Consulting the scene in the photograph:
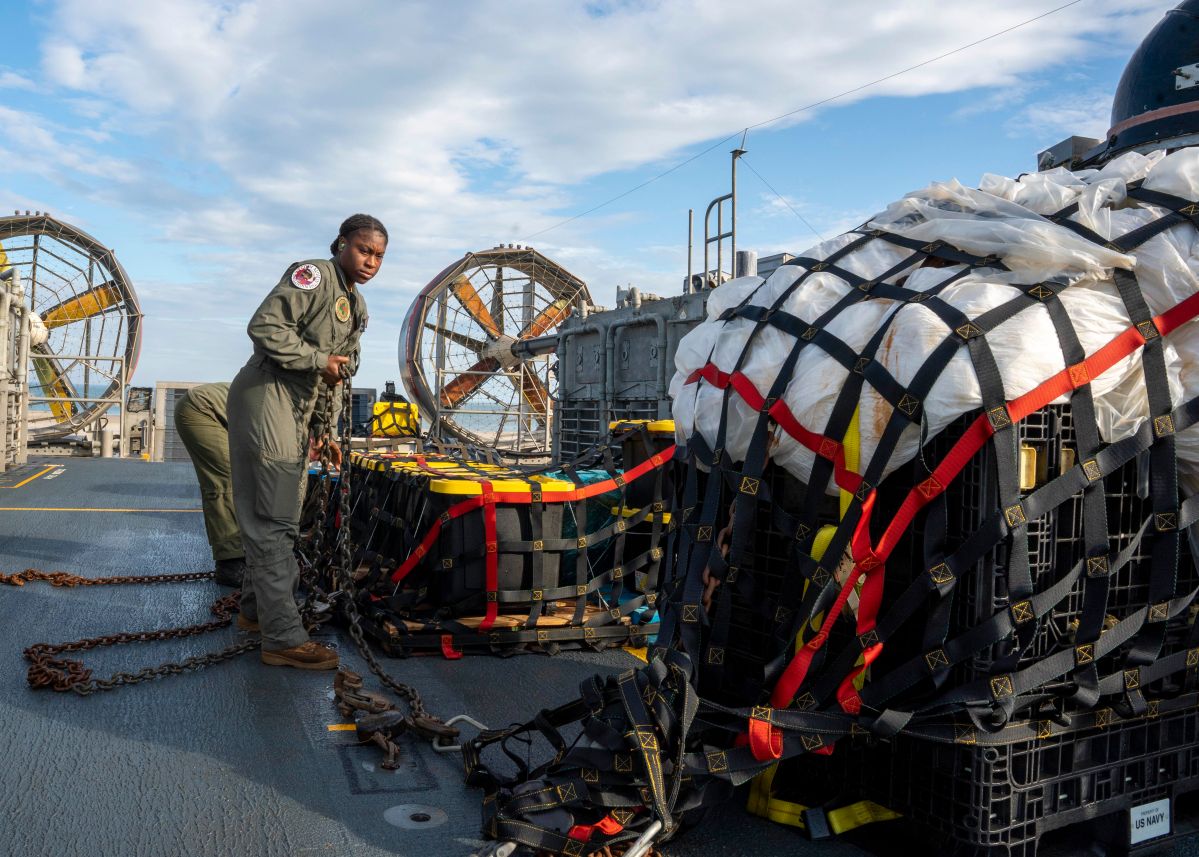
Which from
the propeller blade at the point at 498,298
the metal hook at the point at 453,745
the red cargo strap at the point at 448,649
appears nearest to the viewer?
the metal hook at the point at 453,745

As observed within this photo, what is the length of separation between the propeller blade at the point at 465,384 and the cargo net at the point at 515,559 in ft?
59.4

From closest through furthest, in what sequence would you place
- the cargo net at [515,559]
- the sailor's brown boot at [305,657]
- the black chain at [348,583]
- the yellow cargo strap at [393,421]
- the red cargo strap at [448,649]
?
1. the black chain at [348,583]
2. the sailor's brown boot at [305,657]
3. the red cargo strap at [448,649]
4. the cargo net at [515,559]
5. the yellow cargo strap at [393,421]

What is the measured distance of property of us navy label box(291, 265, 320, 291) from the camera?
13.4 ft

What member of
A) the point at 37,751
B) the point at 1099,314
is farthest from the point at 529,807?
the point at 1099,314

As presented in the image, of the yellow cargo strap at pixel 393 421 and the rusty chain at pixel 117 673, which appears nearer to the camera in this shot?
the rusty chain at pixel 117 673

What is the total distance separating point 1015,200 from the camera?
111 inches

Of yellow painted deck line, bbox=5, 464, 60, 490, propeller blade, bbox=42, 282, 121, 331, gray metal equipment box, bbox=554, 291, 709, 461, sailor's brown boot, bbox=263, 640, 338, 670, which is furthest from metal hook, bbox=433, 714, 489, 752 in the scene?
propeller blade, bbox=42, 282, 121, 331

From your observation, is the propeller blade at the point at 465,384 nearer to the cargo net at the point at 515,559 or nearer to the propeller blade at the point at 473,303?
the propeller blade at the point at 473,303

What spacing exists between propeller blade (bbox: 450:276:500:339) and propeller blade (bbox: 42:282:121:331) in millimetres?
8758

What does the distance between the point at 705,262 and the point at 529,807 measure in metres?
12.4

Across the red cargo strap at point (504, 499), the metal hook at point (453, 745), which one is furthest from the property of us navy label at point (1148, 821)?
the red cargo strap at point (504, 499)

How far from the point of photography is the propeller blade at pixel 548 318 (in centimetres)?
2312

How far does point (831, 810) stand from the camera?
254 cm

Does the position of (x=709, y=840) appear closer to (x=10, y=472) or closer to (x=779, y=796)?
(x=779, y=796)
